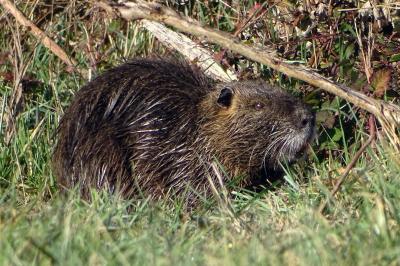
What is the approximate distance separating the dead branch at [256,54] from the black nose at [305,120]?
30 centimetres

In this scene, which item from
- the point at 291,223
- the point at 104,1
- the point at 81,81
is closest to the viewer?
the point at 291,223

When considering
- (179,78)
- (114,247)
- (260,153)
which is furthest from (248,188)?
(114,247)

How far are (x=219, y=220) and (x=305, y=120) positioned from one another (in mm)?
1231

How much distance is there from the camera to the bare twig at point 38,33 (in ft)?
18.1

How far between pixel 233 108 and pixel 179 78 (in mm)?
307

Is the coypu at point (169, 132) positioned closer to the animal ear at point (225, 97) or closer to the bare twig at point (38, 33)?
the animal ear at point (225, 97)

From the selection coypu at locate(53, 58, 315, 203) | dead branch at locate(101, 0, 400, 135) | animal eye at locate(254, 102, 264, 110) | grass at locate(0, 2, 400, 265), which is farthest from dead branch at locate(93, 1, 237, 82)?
dead branch at locate(101, 0, 400, 135)

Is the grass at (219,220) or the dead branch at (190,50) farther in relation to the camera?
the dead branch at (190,50)

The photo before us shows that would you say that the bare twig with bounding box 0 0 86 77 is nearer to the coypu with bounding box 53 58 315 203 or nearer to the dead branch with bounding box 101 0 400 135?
the coypu with bounding box 53 58 315 203

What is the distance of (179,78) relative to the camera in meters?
4.70

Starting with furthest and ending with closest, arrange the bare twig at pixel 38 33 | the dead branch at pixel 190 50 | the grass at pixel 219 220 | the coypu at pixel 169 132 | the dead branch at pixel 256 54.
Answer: the bare twig at pixel 38 33, the dead branch at pixel 190 50, the coypu at pixel 169 132, the dead branch at pixel 256 54, the grass at pixel 219 220

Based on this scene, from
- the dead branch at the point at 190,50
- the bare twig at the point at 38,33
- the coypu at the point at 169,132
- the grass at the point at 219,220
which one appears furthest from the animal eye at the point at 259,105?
the bare twig at the point at 38,33

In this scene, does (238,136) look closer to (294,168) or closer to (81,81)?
(294,168)

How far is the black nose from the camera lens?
14.8 feet
